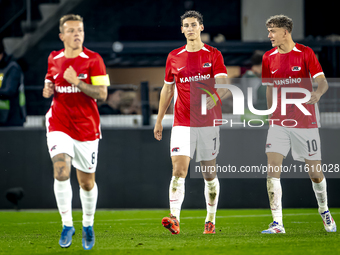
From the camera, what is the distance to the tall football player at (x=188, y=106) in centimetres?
687

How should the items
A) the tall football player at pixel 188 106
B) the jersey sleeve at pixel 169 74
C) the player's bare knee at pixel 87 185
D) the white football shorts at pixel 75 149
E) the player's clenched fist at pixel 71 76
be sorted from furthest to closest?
the jersey sleeve at pixel 169 74 → the tall football player at pixel 188 106 → the player's bare knee at pixel 87 185 → the white football shorts at pixel 75 149 → the player's clenched fist at pixel 71 76

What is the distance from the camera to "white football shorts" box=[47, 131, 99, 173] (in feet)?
19.7

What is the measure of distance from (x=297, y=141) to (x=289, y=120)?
257mm

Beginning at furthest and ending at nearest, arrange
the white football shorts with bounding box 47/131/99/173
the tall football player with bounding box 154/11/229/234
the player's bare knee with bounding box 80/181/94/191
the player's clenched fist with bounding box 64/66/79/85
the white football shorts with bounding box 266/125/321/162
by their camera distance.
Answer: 1. the white football shorts with bounding box 266/125/321/162
2. the tall football player with bounding box 154/11/229/234
3. the player's bare knee with bounding box 80/181/94/191
4. the white football shorts with bounding box 47/131/99/173
5. the player's clenched fist with bounding box 64/66/79/85

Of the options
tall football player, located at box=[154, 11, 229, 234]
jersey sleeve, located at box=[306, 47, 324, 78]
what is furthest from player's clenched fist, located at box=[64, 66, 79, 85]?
jersey sleeve, located at box=[306, 47, 324, 78]

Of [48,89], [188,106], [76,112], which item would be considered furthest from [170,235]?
[48,89]

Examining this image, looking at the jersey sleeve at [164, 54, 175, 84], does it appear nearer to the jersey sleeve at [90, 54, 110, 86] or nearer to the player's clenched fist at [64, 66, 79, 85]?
the jersey sleeve at [90, 54, 110, 86]

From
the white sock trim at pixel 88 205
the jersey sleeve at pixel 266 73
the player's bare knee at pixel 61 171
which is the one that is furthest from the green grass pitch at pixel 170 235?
the jersey sleeve at pixel 266 73

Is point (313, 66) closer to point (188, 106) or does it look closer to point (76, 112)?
point (188, 106)

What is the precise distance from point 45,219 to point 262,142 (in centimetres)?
372

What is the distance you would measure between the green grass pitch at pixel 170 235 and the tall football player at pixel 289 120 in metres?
0.47

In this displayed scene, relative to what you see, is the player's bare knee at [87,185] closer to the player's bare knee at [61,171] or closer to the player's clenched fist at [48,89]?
the player's bare knee at [61,171]

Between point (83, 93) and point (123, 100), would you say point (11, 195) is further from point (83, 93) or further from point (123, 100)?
point (83, 93)

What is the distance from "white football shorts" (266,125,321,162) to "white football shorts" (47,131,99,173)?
2.06 metres
